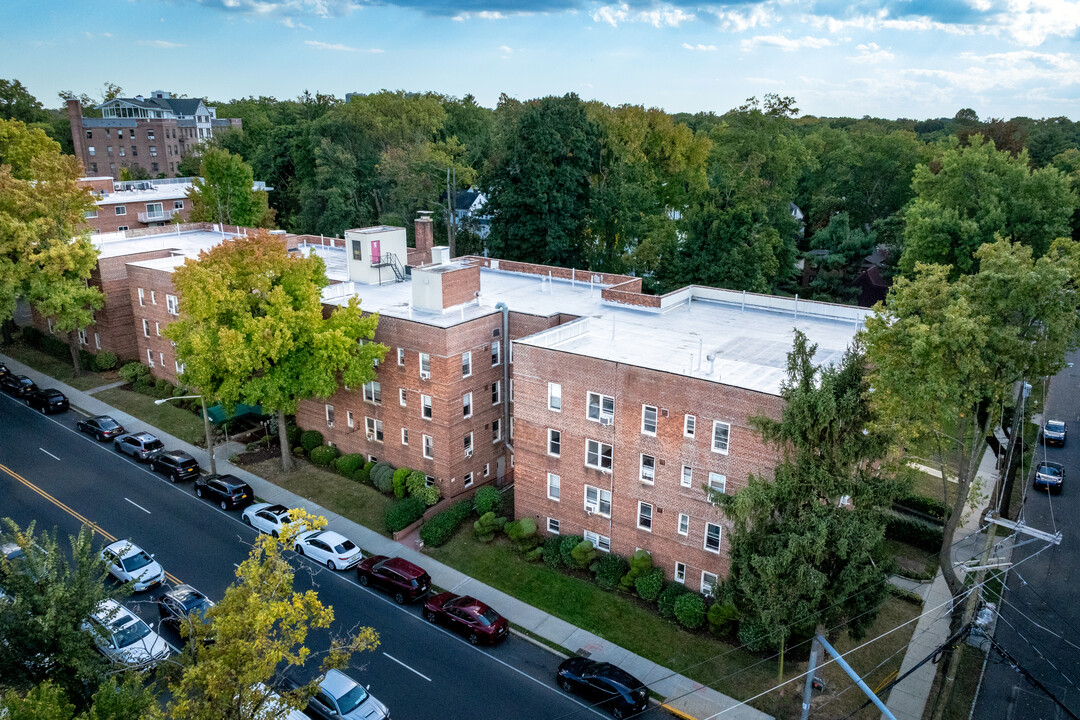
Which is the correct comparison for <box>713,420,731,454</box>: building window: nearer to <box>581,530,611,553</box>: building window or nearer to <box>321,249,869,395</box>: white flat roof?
<box>321,249,869,395</box>: white flat roof

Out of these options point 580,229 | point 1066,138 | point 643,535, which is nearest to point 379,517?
point 643,535

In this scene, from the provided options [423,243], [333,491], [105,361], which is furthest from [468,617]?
[105,361]

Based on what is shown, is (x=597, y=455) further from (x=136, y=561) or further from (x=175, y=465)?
(x=175, y=465)

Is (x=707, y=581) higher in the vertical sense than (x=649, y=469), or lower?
lower

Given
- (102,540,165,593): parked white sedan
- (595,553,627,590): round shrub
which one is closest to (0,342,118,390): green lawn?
(102,540,165,593): parked white sedan

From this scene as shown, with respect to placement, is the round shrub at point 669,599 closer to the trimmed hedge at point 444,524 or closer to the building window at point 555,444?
the building window at point 555,444

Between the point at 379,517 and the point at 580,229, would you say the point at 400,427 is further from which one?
the point at 580,229

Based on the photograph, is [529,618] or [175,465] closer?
[529,618]
